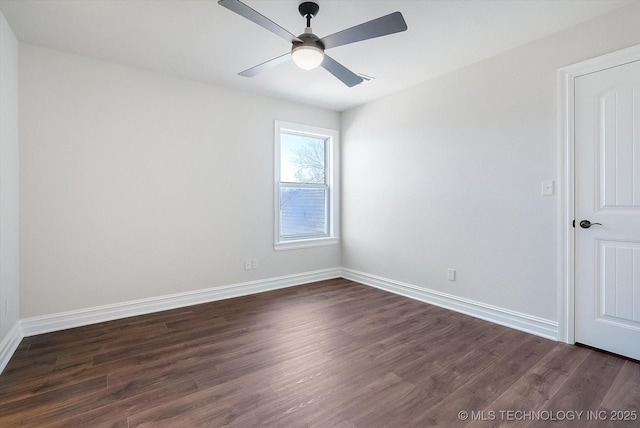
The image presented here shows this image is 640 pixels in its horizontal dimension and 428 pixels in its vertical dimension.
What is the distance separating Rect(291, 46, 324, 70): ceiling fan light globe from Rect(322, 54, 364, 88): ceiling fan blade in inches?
4.5

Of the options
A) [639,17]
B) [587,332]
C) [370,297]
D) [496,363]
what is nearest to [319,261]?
[370,297]

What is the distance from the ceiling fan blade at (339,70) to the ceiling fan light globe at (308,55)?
4.5 inches

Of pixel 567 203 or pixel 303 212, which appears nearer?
pixel 567 203

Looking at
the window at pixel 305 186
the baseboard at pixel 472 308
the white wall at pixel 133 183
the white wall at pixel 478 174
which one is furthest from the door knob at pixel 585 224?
the white wall at pixel 133 183

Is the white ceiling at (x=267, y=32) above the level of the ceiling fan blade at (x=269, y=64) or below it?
above

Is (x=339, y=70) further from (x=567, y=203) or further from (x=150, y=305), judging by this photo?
(x=150, y=305)

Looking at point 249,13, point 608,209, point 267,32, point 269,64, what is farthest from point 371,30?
point 608,209

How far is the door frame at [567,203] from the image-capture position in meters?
2.48

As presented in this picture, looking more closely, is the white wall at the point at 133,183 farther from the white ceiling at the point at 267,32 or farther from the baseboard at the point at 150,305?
the white ceiling at the point at 267,32

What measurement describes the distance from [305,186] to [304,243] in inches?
32.7

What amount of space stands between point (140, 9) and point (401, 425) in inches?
124

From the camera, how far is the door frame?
8.14 ft

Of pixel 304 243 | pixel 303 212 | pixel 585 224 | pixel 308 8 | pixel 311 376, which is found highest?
pixel 308 8

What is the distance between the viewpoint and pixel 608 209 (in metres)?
2.33
